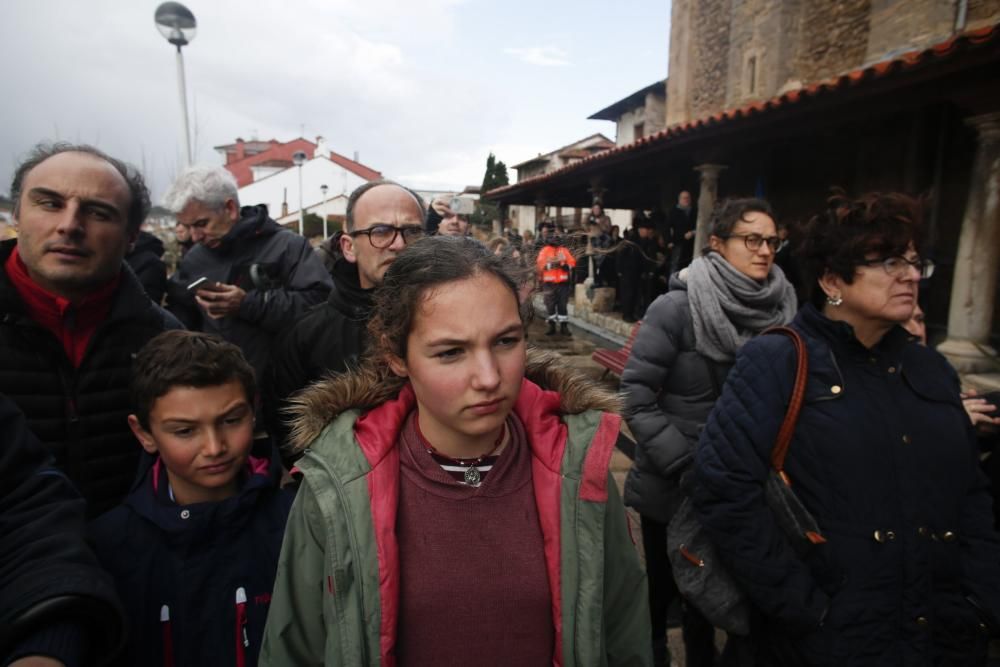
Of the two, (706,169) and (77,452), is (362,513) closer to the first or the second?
(77,452)

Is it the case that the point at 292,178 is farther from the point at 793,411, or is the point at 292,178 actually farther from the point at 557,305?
the point at 793,411

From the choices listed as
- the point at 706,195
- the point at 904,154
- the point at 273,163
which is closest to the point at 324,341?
the point at 706,195

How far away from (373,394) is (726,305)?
5.06 feet

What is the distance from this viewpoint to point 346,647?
1.09 meters

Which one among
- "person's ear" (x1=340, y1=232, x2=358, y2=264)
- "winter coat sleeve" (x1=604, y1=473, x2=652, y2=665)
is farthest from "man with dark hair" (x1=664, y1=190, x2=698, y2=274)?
"winter coat sleeve" (x1=604, y1=473, x2=652, y2=665)

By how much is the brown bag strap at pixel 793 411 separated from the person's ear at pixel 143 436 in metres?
1.88

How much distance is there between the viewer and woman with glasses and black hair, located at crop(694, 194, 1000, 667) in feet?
4.82

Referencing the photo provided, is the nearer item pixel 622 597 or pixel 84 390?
pixel 622 597

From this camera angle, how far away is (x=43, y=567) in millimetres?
1045

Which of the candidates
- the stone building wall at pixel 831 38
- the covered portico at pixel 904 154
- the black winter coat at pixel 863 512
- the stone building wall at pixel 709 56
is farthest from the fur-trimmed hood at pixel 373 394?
the stone building wall at pixel 709 56

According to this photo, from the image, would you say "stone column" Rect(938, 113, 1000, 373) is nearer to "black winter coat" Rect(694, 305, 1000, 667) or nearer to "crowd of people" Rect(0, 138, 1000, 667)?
"crowd of people" Rect(0, 138, 1000, 667)

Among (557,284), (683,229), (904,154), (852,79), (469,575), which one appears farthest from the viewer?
(557,284)

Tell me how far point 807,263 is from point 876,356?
37 centimetres

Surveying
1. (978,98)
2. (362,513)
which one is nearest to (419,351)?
(362,513)
